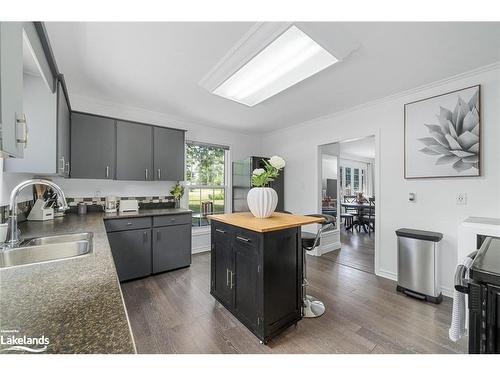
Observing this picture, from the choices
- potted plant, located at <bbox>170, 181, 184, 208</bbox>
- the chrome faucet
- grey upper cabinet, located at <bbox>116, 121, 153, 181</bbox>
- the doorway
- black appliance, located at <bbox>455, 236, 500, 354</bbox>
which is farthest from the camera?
the doorway

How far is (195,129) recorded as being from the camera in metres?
3.99

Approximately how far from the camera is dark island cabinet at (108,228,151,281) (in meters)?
2.65

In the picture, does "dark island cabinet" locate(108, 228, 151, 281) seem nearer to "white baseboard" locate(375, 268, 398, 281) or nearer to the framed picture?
"white baseboard" locate(375, 268, 398, 281)

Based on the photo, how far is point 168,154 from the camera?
3.38 m

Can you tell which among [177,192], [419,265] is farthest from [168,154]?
[419,265]

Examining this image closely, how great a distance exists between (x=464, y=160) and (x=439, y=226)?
30.8 inches

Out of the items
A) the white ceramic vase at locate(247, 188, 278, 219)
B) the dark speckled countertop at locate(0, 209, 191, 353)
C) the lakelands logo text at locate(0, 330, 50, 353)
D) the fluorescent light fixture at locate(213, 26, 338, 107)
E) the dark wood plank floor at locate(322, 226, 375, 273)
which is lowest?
the dark wood plank floor at locate(322, 226, 375, 273)

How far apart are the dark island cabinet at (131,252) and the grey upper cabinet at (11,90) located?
201 centimetres

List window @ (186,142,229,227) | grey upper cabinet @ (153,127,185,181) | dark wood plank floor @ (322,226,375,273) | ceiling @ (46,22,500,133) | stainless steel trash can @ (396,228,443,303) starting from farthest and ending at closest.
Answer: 1. window @ (186,142,229,227)
2. dark wood plank floor @ (322,226,375,273)
3. grey upper cabinet @ (153,127,185,181)
4. stainless steel trash can @ (396,228,443,303)
5. ceiling @ (46,22,500,133)

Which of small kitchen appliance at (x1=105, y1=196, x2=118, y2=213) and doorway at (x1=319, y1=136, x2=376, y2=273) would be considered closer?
small kitchen appliance at (x1=105, y1=196, x2=118, y2=213)

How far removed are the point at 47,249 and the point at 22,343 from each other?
128 centimetres

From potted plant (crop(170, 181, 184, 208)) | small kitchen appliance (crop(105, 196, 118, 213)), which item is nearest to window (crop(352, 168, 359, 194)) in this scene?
potted plant (crop(170, 181, 184, 208))

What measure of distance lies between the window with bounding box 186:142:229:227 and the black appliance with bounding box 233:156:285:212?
0.25 meters
